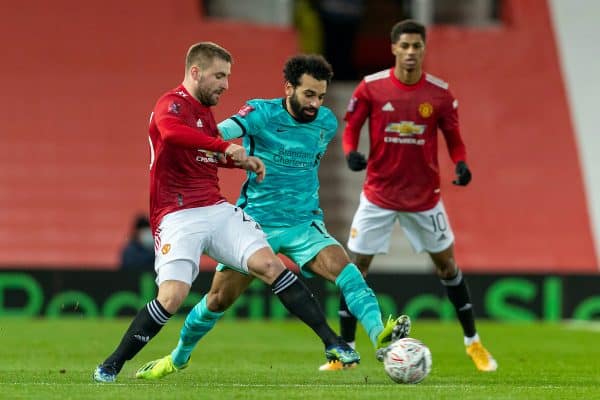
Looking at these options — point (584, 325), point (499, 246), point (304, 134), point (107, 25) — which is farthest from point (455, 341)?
point (107, 25)

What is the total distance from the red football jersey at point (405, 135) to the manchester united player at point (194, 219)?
1.77 metres

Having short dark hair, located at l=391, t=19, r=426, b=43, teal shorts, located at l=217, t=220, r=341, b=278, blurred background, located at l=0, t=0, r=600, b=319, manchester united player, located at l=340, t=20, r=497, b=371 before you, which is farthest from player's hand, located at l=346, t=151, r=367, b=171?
blurred background, located at l=0, t=0, r=600, b=319

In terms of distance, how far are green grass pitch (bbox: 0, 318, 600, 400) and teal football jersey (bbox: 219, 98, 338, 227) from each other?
0.99 meters

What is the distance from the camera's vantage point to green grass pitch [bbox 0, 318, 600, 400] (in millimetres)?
6676

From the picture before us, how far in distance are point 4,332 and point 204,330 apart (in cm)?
509

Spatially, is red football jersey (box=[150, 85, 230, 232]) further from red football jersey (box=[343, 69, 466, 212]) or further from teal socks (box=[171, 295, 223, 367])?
red football jersey (box=[343, 69, 466, 212])

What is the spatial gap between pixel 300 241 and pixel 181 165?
3.12 feet

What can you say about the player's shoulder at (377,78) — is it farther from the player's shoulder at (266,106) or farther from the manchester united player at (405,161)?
the player's shoulder at (266,106)

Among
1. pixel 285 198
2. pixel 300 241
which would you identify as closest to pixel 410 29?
pixel 285 198

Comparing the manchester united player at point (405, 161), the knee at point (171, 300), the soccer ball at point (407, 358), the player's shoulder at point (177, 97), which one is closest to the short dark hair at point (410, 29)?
the manchester united player at point (405, 161)

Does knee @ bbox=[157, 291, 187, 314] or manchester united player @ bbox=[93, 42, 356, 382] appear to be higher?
manchester united player @ bbox=[93, 42, 356, 382]

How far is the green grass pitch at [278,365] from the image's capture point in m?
6.68

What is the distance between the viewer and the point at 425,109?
28.9ft

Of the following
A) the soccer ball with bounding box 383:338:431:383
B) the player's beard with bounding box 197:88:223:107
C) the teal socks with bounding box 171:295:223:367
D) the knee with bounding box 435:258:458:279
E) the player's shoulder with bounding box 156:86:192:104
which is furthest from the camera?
the knee with bounding box 435:258:458:279
